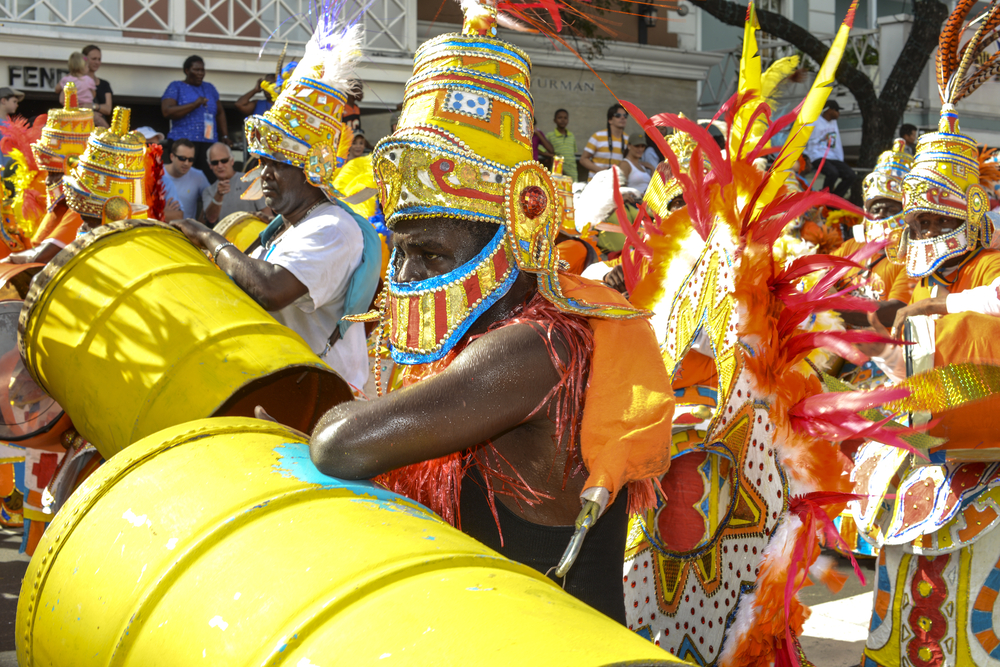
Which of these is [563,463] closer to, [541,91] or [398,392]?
[398,392]

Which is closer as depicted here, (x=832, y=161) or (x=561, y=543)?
(x=561, y=543)

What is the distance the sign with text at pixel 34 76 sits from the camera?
965cm

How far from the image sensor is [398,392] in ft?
4.93

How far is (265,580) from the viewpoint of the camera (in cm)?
113

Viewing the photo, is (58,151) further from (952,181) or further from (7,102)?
(952,181)

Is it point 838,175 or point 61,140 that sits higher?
point 61,140

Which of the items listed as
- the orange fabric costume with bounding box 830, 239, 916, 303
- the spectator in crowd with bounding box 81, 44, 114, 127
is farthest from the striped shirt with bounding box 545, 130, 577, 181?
the orange fabric costume with bounding box 830, 239, 916, 303

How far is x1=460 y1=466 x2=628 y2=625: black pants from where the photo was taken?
1721 millimetres

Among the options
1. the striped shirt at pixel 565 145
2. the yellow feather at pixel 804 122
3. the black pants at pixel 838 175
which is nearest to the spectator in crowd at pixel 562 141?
the striped shirt at pixel 565 145

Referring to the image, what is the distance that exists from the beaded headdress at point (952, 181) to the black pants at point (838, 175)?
694 centimetres

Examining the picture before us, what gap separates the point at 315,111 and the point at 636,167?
6755mm

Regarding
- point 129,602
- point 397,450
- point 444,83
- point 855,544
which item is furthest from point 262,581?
point 855,544

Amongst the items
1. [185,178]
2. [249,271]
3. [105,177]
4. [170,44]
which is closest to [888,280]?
[249,271]

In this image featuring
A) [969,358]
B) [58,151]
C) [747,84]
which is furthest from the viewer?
[58,151]
